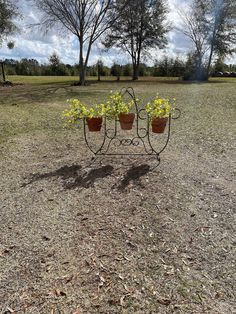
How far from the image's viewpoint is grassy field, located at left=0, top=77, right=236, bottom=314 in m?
1.73

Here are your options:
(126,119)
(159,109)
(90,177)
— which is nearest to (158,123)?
(159,109)

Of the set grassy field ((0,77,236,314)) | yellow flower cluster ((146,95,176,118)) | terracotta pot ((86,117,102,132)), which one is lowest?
grassy field ((0,77,236,314))

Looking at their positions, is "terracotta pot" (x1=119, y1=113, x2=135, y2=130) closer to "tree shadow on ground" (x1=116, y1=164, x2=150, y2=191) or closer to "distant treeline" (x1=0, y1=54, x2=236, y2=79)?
"tree shadow on ground" (x1=116, y1=164, x2=150, y2=191)

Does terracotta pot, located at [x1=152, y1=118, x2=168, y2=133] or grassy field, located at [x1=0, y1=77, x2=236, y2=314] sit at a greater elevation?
terracotta pot, located at [x1=152, y1=118, x2=168, y2=133]

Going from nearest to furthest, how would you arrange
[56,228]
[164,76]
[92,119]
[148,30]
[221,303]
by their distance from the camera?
[221,303] < [56,228] < [92,119] < [148,30] < [164,76]

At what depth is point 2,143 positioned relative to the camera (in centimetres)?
502

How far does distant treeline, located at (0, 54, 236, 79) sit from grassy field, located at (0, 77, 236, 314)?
27.2 meters

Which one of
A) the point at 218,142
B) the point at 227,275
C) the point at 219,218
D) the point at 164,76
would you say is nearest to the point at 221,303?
the point at 227,275

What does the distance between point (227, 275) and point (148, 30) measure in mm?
25752

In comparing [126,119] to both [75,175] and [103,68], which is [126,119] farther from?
[103,68]

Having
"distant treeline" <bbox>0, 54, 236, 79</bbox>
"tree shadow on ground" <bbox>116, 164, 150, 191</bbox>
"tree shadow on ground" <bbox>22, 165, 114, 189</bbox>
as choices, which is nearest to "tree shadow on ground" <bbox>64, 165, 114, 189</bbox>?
"tree shadow on ground" <bbox>22, 165, 114, 189</bbox>

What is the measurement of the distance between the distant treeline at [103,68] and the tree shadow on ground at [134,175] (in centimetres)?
2721

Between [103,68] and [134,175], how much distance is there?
3045 centimetres

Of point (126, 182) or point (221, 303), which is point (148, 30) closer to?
point (126, 182)
